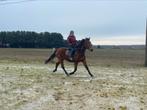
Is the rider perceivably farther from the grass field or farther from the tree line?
the tree line

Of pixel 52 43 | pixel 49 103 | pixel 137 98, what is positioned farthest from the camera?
pixel 52 43

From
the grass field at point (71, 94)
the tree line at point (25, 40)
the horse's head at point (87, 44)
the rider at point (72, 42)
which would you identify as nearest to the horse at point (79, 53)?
the horse's head at point (87, 44)

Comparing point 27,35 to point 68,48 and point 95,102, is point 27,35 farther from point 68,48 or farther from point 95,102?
point 95,102

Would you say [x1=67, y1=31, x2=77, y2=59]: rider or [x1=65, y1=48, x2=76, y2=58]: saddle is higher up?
[x1=67, y1=31, x2=77, y2=59]: rider

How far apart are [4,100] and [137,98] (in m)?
4.27

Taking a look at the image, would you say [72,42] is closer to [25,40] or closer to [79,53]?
[79,53]

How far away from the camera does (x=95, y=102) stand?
Result: 14.9 metres

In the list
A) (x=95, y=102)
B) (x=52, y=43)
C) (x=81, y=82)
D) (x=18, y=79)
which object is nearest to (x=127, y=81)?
(x=81, y=82)

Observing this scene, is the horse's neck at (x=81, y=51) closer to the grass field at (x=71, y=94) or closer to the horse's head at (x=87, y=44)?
the horse's head at (x=87, y=44)

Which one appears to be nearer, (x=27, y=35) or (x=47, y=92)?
(x=47, y=92)

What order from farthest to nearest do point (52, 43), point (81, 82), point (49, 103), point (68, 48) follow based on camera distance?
1. point (52, 43)
2. point (68, 48)
3. point (81, 82)
4. point (49, 103)

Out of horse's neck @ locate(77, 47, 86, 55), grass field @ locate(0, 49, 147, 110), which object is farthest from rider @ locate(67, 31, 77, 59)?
grass field @ locate(0, 49, 147, 110)

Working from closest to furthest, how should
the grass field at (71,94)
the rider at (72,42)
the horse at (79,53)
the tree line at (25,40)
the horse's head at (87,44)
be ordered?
the grass field at (71,94) → the horse's head at (87,44) → the horse at (79,53) → the rider at (72,42) → the tree line at (25,40)

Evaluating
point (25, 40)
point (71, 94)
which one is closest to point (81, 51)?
point (71, 94)
